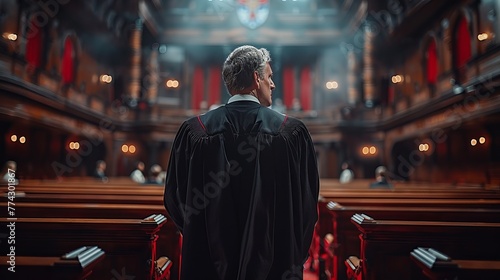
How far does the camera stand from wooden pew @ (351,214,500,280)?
2.15m

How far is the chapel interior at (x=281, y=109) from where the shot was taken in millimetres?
2262

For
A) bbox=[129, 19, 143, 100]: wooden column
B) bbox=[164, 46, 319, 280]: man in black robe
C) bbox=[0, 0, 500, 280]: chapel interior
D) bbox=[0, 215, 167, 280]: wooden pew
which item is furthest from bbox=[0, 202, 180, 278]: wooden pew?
bbox=[129, 19, 143, 100]: wooden column

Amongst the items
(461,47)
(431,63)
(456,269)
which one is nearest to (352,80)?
(431,63)

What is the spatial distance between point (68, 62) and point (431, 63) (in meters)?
11.4

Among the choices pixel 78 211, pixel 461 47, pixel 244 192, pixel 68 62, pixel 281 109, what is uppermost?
pixel 68 62

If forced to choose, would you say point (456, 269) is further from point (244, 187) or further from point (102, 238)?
point (102, 238)

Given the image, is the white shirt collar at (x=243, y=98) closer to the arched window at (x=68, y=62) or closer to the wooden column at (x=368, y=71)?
the arched window at (x=68, y=62)

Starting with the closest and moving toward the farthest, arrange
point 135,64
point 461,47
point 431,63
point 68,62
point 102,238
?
1. point 102,238
2. point 461,47
3. point 431,63
4. point 68,62
5. point 135,64

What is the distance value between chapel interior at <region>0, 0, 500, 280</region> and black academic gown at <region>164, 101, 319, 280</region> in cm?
48

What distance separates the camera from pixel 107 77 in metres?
14.5

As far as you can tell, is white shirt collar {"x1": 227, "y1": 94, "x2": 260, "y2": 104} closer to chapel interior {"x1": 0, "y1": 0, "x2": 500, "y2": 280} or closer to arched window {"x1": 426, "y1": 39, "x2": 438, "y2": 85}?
chapel interior {"x1": 0, "y1": 0, "x2": 500, "y2": 280}

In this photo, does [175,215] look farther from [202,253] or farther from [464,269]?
[464,269]

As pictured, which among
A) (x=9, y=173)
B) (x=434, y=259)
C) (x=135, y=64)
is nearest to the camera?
(x=434, y=259)

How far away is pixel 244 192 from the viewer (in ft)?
5.50
